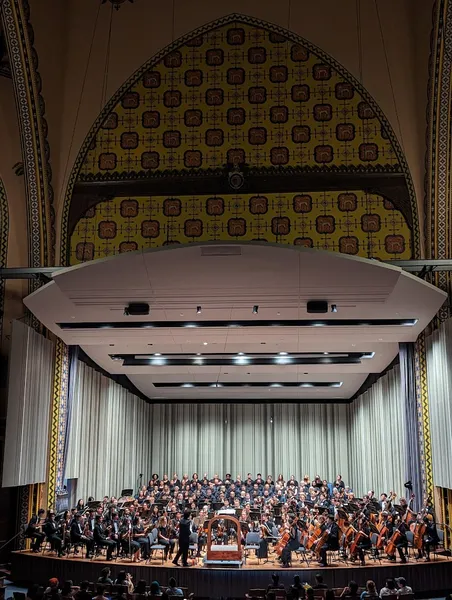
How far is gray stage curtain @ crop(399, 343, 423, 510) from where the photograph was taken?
53.9 feet

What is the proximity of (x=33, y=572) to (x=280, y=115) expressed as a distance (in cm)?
1158

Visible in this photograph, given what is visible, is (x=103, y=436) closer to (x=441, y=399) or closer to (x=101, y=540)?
(x=101, y=540)

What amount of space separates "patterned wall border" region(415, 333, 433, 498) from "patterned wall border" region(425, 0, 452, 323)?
125 cm

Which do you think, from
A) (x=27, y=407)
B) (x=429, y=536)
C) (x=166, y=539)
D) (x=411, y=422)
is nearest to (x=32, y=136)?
(x=27, y=407)

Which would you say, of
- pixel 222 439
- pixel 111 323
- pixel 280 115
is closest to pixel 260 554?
pixel 111 323

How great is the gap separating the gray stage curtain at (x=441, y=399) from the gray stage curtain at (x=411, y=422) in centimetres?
63

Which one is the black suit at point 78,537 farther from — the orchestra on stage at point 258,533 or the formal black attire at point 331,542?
the formal black attire at point 331,542

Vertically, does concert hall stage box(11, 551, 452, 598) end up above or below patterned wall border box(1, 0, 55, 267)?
below

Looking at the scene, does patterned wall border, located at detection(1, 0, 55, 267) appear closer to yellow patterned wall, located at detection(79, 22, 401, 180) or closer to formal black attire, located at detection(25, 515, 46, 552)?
yellow patterned wall, located at detection(79, 22, 401, 180)

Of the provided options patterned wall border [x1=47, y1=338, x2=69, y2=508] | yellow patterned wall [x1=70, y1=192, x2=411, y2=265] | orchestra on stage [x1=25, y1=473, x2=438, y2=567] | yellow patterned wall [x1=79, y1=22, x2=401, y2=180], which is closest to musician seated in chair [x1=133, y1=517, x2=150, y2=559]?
orchestra on stage [x1=25, y1=473, x2=438, y2=567]

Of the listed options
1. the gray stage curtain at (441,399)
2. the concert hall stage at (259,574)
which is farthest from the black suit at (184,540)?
the gray stage curtain at (441,399)

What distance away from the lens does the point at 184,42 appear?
58.0ft

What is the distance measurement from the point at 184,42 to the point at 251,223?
4.96 meters

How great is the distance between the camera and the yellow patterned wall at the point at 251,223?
16672mm
